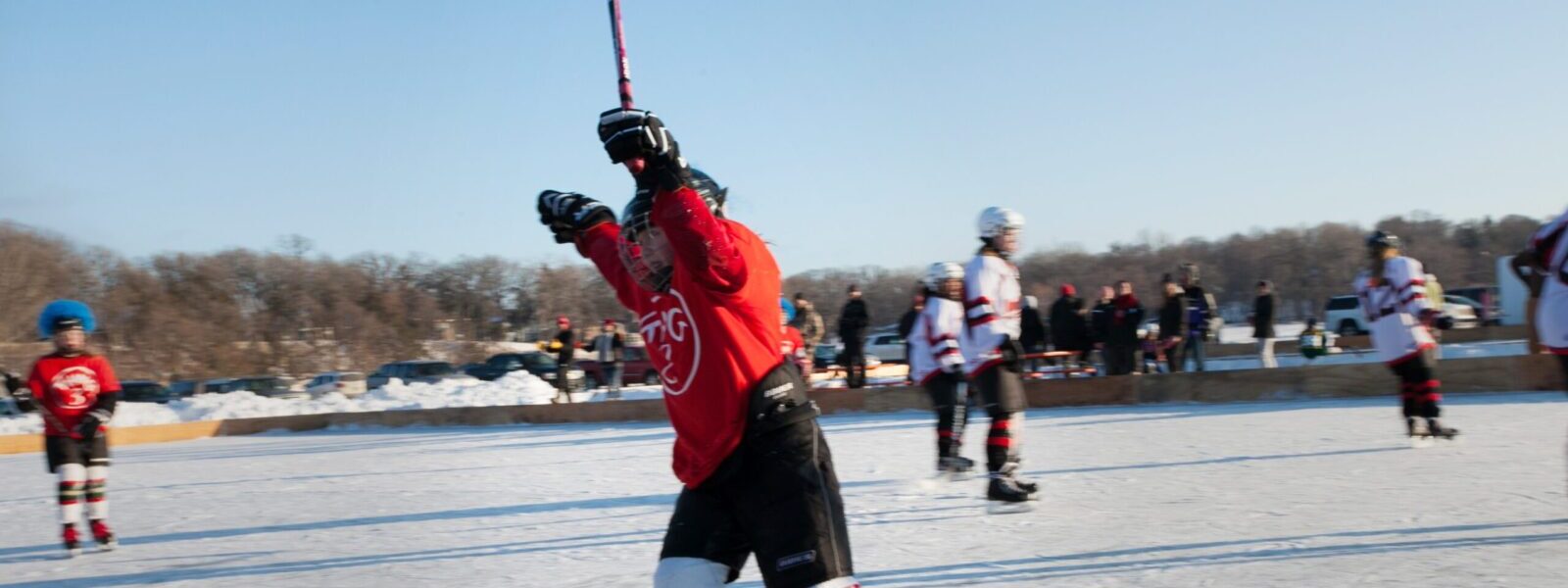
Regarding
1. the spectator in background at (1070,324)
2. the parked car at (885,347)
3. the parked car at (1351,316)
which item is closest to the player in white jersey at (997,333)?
the spectator in background at (1070,324)

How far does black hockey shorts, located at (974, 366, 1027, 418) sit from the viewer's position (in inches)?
302

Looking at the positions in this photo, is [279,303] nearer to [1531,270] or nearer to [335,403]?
[335,403]

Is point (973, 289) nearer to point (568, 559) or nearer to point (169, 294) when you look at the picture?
point (568, 559)

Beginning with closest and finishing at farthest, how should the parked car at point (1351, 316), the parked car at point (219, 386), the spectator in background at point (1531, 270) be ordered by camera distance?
the spectator in background at point (1531, 270) < the parked car at point (1351, 316) < the parked car at point (219, 386)

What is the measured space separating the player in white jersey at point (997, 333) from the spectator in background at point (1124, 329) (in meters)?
10.3

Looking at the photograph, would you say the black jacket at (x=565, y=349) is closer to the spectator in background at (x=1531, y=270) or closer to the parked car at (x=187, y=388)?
the spectator in background at (x=1531, y=270)

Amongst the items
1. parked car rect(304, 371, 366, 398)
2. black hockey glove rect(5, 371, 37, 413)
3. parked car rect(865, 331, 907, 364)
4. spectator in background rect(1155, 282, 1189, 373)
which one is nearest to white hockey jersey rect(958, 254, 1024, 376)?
black hockey glove rect(5, 371, 37, 413)

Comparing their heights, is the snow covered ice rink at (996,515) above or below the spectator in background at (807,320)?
below

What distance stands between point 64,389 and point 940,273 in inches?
245

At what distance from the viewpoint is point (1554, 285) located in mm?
5809

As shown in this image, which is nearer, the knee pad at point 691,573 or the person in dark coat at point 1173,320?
the knee pad at point 691,573

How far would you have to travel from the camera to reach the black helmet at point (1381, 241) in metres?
9.54

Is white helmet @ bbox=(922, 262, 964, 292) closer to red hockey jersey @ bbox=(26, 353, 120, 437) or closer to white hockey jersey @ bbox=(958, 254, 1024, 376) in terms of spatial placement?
white hockey jersey @ bbox=(958, 254, 1024, 376)

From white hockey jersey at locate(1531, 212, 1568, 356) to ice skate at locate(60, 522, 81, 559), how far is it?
8204mm
